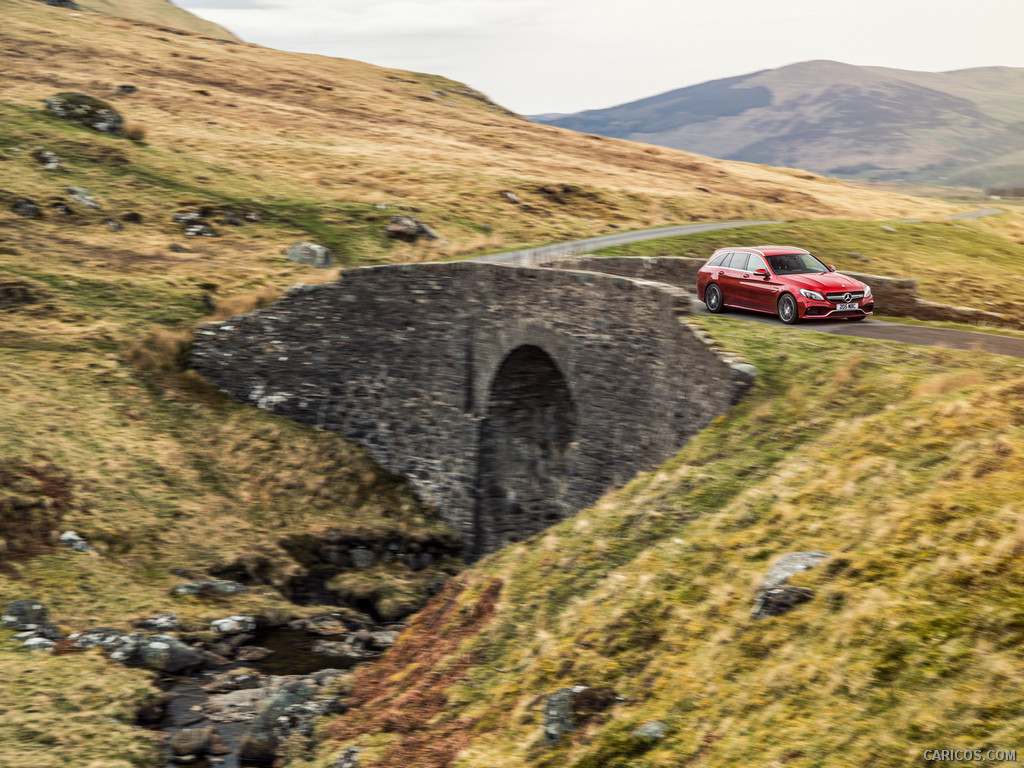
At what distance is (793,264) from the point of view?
2122 cm

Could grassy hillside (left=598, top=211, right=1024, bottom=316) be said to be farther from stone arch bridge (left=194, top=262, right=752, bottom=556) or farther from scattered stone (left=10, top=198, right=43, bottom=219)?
scattered stone (left=10, top=198, right=43, bottom=219)

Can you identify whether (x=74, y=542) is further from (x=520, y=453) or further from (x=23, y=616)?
(x=520, y=453)

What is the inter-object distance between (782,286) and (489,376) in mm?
7836

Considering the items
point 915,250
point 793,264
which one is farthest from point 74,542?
point 915,250

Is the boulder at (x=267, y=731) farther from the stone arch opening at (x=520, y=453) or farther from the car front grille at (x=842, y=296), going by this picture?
the car front grille at (x=842, y=296)

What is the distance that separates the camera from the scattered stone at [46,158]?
118ft

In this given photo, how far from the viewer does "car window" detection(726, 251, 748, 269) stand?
70.3ft

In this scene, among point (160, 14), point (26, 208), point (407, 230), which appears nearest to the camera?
point (26, 208)

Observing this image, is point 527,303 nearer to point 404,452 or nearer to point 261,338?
point 404,452

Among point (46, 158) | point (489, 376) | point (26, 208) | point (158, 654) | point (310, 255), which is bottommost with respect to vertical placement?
point (158, 654)

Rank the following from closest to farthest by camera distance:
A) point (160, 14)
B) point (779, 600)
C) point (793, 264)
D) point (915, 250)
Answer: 1. point (779, 600)
2. point (793, 264)
3. point (915, 250)
4. point (160, 14)

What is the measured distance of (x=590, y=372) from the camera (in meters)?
20.0

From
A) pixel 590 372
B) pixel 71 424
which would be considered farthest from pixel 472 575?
pixel 71 424

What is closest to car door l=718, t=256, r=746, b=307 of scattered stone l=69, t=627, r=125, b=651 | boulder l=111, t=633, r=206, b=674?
boulder l=111, t=633, r=206, b=674
